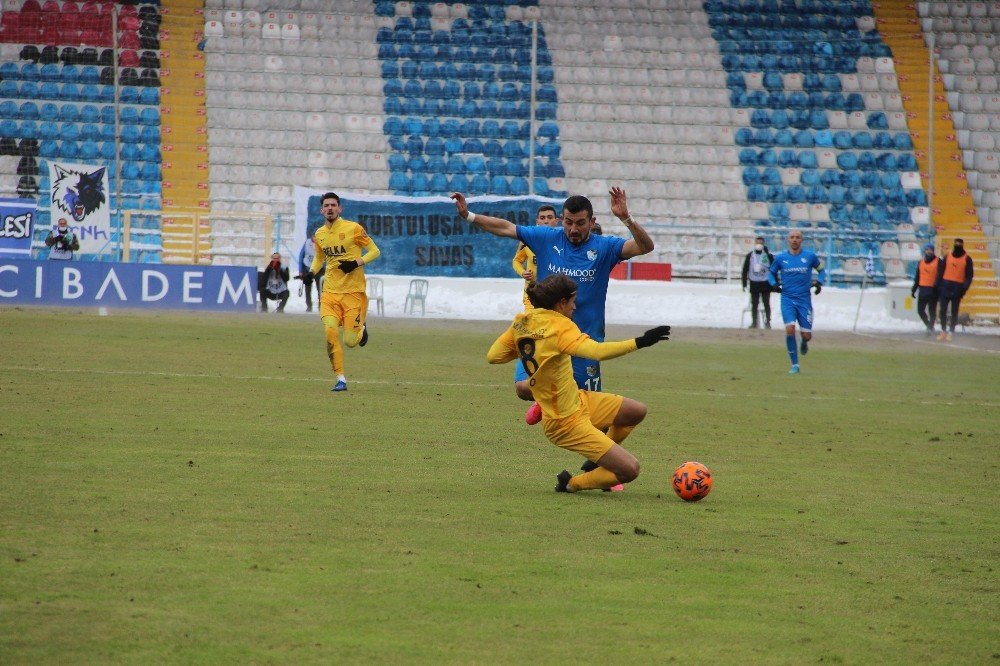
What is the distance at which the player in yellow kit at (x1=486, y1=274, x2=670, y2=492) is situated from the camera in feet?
26.2

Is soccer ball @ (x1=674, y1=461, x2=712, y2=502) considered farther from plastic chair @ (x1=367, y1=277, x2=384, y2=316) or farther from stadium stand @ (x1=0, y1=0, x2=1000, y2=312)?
stadium stand @ (x1=0, y1=0, x2=1000, y2=312)

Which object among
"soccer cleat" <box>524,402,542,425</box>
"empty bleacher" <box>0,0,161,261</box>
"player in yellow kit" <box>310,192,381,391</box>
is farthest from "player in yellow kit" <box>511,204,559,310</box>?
"empty bleacher" <box>0,0,161,261</box>

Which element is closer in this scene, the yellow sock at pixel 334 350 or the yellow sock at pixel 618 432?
the yellow sock at pixel 618 432

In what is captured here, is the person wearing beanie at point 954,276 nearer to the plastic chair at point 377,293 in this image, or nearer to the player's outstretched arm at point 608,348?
the plastic chair at point 377,293

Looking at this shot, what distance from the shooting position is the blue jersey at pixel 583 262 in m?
9.87

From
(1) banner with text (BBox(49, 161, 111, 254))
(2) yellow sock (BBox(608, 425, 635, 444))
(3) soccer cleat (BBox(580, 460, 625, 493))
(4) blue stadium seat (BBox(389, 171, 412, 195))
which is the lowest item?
(3) soccer cleat (BBox(580, 460, 625, 493))

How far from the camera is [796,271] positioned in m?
20.2

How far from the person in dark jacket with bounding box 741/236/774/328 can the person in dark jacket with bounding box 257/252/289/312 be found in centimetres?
1051

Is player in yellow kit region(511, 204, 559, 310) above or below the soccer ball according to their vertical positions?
above

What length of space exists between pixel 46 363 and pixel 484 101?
2491cm

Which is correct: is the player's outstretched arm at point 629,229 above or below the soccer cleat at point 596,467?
above

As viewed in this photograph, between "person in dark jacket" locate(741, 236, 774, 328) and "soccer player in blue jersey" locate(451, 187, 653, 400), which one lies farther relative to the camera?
"person in dark jacket" locate(741, 236, 774, 328)

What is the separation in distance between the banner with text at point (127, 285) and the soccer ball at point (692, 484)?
70.6ft

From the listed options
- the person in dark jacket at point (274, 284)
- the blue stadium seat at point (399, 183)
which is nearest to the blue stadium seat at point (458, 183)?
the blue stadium seat at point (399, 183)
